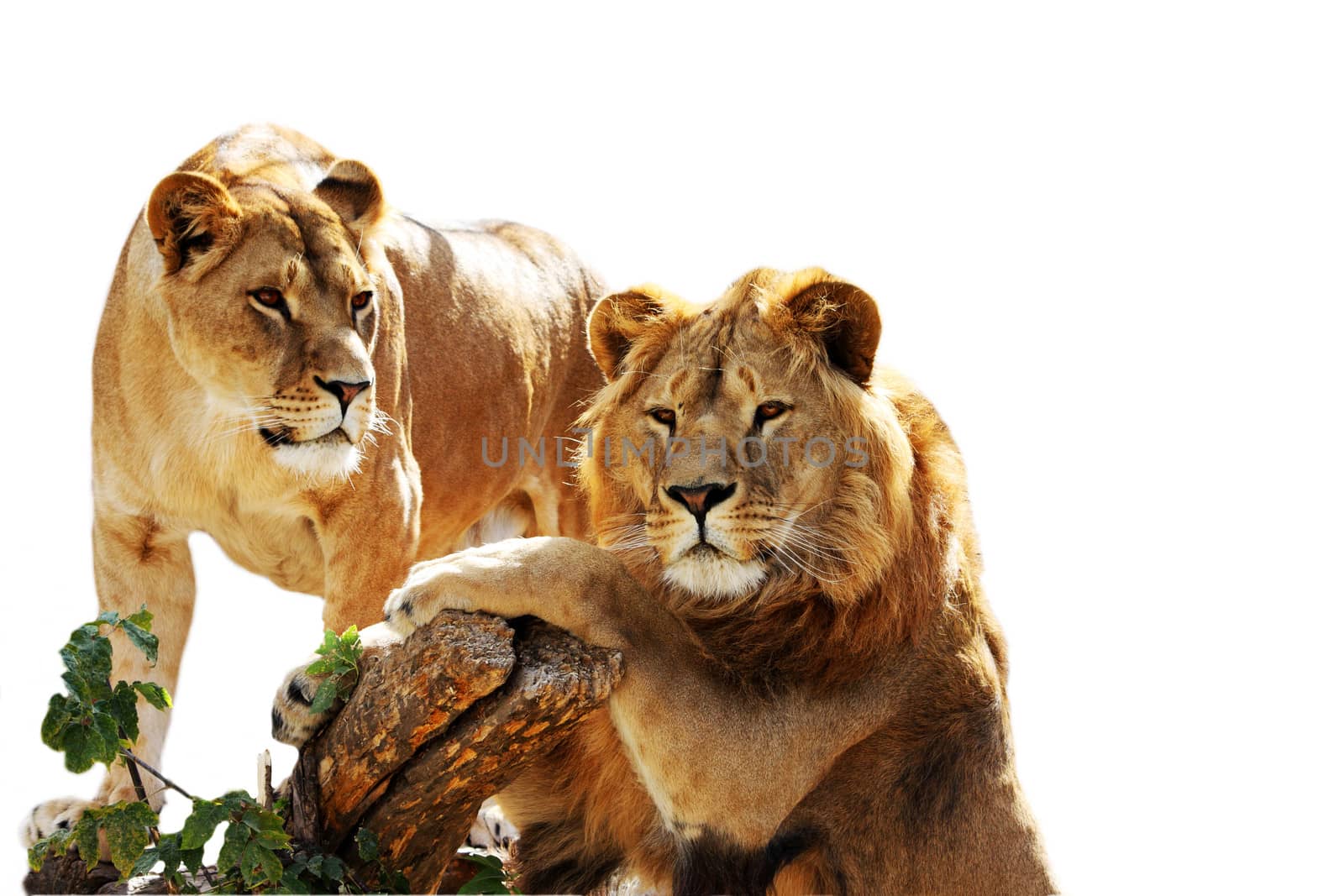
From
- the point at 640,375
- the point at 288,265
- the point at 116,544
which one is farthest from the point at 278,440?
the point at 640,375

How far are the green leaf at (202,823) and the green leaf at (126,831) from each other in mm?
149

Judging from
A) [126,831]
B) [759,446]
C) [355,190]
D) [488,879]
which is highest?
[355,190]

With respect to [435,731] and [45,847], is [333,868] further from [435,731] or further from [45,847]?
[45,847]

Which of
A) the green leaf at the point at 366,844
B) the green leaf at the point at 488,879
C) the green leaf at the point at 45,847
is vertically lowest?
the green leaf at the point at 488,879

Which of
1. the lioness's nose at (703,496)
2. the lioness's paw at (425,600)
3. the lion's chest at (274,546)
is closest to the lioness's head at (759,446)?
the lioness's nose at (703,496)

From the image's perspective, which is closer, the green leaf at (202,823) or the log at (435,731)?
the log at (435,731)

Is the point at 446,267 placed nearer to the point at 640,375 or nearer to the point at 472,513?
the point at 472,513

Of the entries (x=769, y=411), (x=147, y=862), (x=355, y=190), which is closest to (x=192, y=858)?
(x=147, y=862)

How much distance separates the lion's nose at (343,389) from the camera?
16.6 ft

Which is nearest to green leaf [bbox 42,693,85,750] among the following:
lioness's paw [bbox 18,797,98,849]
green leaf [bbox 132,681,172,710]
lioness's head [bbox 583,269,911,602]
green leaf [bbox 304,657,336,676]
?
green leaf [bbox 132,681,172,710]

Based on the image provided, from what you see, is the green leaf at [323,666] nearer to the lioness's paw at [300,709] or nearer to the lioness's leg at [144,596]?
the lioness's paw at [300,709]

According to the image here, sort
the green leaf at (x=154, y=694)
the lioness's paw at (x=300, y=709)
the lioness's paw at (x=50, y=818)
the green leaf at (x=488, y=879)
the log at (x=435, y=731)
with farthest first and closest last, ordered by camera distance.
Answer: the lioness's paw at (x=50, y=818)
the green leaf at (x=488, y=879)
the green leaf at (x=154, y=694)
the lioness's paw at (x=300, y=709)
the log at (x=435, y=731)

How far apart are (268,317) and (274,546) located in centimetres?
98

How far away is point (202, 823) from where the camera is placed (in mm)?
4316
